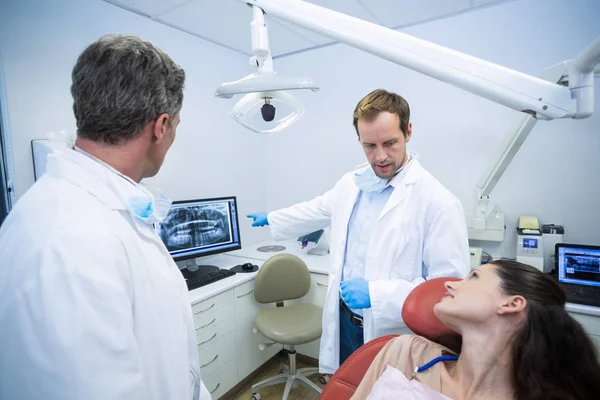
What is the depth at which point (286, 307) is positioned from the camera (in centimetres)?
214

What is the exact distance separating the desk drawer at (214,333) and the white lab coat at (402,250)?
732mm

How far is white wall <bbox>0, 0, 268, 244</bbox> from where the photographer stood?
151 cm

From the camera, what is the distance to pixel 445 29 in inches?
83.7

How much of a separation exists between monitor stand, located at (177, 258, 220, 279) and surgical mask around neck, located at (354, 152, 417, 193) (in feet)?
3.92

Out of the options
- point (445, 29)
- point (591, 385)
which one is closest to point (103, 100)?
point (591, 385)

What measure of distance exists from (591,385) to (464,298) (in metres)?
0.29

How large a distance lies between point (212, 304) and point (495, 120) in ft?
6.72

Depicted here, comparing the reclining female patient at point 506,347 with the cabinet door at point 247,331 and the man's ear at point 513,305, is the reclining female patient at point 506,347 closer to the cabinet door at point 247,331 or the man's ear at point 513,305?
the man's ear at point 513,305

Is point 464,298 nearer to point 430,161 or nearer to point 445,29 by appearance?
point 430,161

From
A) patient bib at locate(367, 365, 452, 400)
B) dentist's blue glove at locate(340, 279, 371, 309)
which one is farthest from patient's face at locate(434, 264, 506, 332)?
dentist's blue glove at locate(340, 279, 371, 309)

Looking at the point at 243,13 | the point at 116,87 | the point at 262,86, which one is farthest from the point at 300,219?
the point at 243,13

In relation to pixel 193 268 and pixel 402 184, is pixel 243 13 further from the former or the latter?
pixel 193 268

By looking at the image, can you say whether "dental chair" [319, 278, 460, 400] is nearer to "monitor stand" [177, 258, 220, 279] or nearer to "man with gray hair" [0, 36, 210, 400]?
"man with gray hair" [0, 36, 210, 400]

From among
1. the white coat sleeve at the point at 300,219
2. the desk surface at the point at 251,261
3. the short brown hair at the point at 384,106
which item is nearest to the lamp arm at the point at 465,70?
the short brown hair at the point at 384,106
